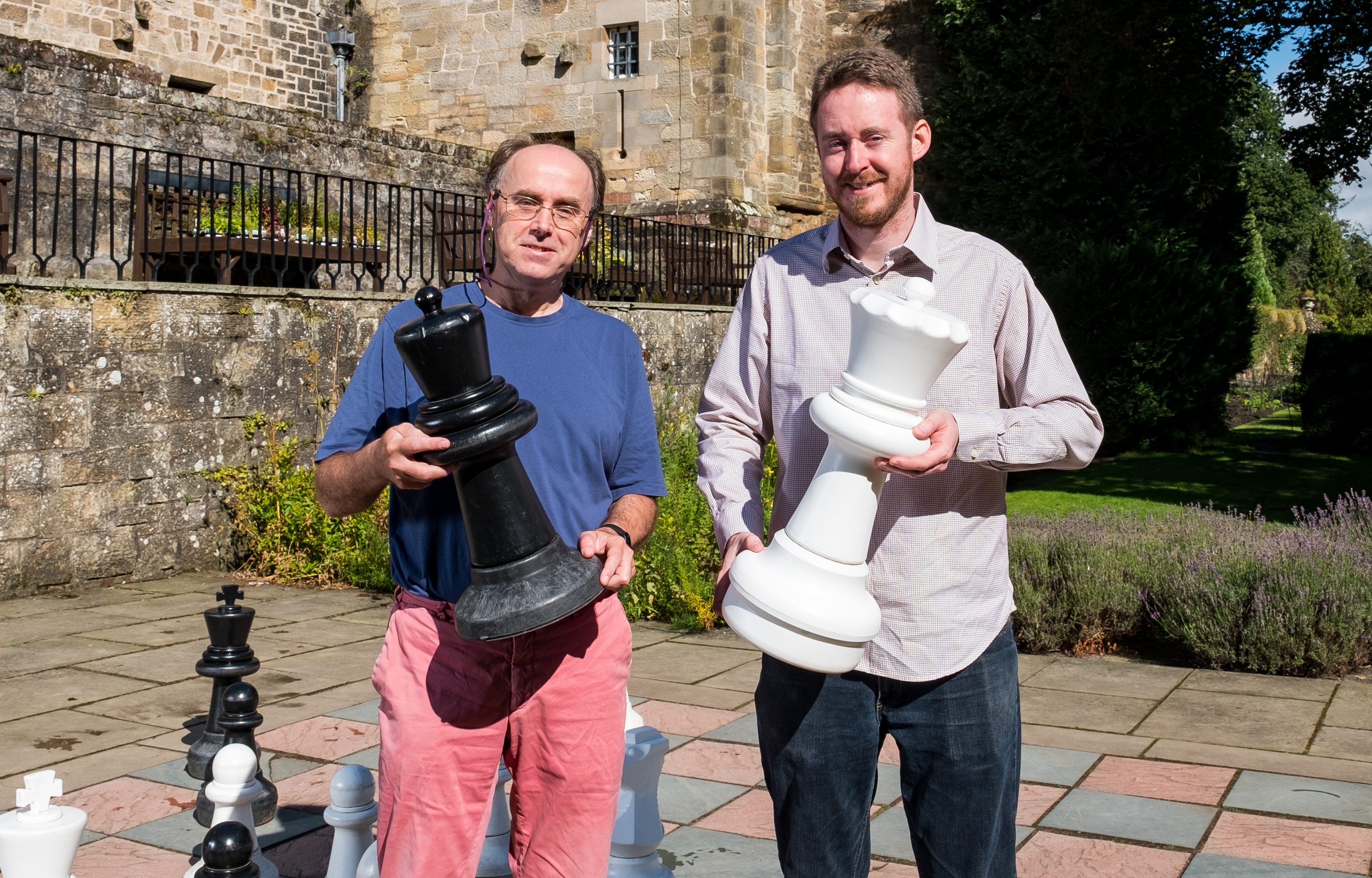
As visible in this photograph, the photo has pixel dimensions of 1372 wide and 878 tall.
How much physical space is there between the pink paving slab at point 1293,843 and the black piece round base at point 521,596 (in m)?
2.42

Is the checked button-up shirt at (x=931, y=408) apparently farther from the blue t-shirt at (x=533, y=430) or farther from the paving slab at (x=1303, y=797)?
the paving slab at (x=1303, y=797)

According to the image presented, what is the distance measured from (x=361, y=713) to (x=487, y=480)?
3.28 m

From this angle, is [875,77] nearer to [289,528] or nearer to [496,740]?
[496,740]

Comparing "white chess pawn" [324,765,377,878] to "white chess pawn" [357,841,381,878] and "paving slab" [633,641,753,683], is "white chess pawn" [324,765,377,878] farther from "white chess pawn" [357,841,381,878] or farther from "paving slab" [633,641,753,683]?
"paving slab" [633,641,753,683]

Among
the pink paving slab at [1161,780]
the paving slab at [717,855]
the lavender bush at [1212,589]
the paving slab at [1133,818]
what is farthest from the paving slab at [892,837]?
the lavender bush at [1212,589]

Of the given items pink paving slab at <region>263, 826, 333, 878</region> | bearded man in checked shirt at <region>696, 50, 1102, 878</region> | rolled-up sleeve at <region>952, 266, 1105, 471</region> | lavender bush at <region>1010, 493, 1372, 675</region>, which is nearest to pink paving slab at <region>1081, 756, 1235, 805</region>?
lavender bush at <region>1010, 493, 1372, 675</region>

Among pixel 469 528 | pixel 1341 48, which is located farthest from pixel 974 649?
pixel 1341 48

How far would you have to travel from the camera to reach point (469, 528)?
1872 mm

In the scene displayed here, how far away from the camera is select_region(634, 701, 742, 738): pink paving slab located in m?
4.69

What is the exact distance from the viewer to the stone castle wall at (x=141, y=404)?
271 inches

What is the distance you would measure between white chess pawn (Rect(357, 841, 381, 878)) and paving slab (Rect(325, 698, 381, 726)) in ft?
7.63

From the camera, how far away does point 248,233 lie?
28.5 feet

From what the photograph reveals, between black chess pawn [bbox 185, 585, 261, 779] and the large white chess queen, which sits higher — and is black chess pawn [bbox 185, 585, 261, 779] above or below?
below

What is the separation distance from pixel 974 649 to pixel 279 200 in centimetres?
907
